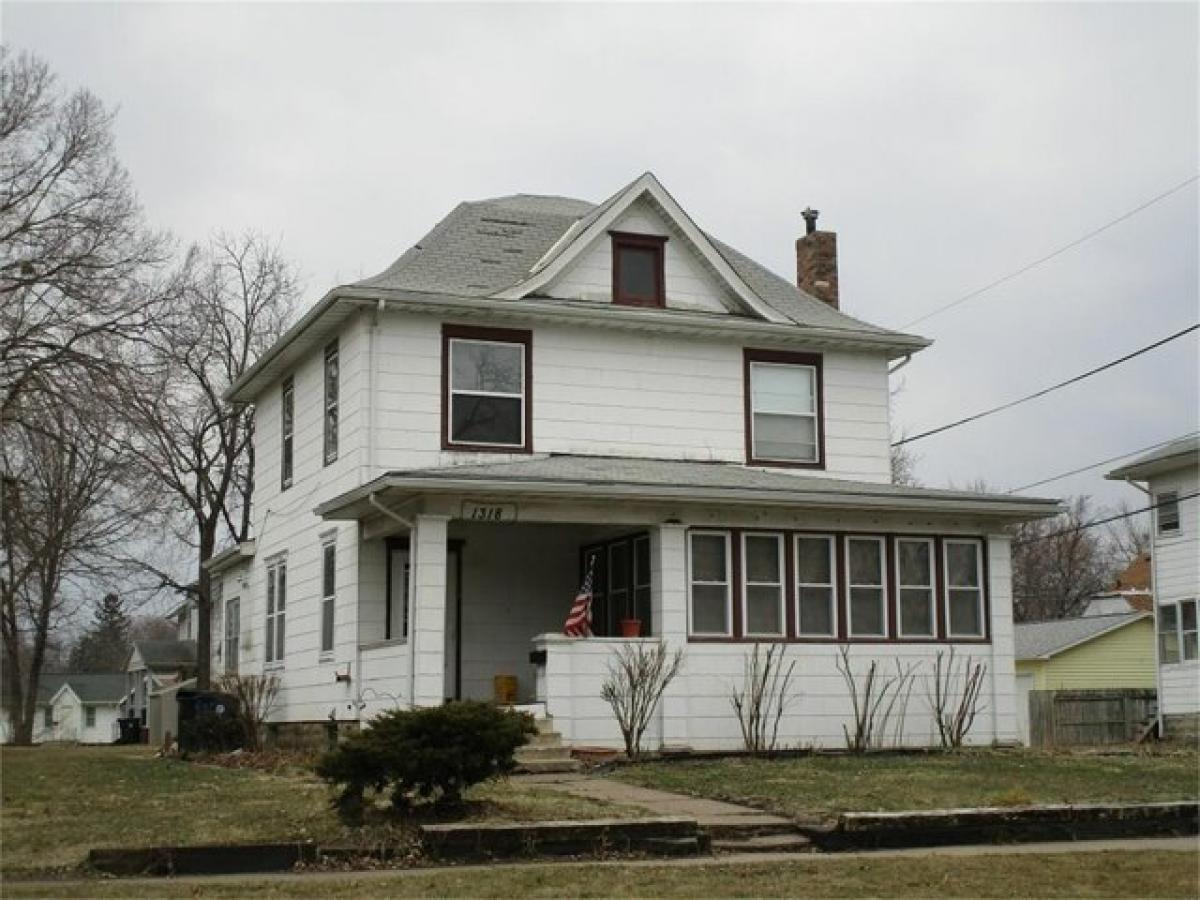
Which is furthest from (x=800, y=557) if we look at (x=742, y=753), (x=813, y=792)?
(x=813, y=792)

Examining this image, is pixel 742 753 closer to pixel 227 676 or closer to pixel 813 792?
pixel 813 792

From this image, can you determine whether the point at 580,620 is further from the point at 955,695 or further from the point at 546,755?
the point at 955,695

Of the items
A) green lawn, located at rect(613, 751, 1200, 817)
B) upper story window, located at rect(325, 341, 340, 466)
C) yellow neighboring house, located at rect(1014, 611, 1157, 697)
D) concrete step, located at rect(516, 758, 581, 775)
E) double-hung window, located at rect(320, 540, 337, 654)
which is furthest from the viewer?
yellow neighboring house, located at rect(1014, 611, 1157, 697)

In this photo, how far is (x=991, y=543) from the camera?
22828 mm

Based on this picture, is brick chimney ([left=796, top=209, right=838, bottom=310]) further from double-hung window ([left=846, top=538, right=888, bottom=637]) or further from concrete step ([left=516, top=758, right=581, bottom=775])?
concrete step ([left=516, top=758, right=581, bottom=775])

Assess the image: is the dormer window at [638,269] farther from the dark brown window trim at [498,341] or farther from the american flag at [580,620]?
the american flag at [580,620]

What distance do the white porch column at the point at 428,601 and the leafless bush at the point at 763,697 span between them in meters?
4.04

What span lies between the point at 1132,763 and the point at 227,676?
15.7 m

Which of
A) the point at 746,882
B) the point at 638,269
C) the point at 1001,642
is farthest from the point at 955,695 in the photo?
the point at 746,882

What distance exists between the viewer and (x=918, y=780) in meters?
16.5

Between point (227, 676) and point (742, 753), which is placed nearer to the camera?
point (742, 753)

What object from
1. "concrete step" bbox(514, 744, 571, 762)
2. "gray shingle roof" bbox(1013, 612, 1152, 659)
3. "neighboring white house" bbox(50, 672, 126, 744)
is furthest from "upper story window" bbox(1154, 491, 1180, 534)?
"neighboring white house" bbox(50, 672, 126, 744)

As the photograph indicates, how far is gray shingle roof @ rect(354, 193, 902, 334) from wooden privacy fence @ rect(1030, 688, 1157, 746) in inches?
492

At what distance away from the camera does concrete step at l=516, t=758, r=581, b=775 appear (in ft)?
59.2
